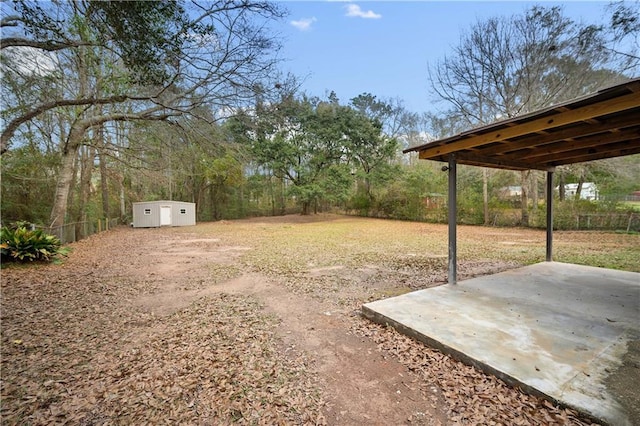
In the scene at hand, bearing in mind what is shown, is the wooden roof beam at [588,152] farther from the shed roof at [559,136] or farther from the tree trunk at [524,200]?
the tree trunk at [524,200]

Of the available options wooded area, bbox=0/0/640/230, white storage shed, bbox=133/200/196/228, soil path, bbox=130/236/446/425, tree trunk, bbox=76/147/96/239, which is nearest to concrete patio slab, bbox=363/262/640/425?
soil path, bbox=130/236/446/425

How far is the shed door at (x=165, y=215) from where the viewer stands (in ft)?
50.6

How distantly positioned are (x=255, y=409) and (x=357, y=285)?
9.96 feet

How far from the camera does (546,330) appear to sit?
2680mm

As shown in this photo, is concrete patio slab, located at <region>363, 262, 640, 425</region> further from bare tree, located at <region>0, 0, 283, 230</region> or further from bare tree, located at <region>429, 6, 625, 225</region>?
bare tree, located at <region>429, 6, 625, 225</region>

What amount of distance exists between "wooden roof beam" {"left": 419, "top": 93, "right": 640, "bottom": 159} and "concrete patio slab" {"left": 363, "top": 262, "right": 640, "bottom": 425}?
6.72ft

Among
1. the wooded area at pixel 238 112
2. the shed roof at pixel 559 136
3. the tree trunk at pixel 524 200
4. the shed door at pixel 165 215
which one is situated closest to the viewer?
the shed roof at pixel 559 136

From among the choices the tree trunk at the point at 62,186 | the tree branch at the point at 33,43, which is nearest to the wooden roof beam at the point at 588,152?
the tree branch at the point at 33,43

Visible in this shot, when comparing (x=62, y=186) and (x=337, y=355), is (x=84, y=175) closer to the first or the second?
(x=62, y=186)

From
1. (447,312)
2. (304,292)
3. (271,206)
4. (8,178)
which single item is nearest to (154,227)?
(8,178)

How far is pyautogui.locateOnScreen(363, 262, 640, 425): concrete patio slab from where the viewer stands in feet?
6.12

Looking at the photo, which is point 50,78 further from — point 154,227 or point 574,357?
point 154,227

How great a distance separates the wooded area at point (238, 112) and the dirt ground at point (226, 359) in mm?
3394

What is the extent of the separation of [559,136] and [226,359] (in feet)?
15.0
